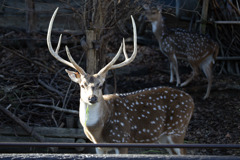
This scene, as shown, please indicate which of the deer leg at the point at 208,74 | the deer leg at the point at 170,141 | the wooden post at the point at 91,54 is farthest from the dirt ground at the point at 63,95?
the wooden post at the point at 91,54

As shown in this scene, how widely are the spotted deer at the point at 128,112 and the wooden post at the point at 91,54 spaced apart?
0.55 m

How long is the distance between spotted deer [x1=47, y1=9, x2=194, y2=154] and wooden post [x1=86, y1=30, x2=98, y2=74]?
549 millimetres

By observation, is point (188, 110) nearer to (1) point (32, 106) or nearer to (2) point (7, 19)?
(1) point (32, 106)

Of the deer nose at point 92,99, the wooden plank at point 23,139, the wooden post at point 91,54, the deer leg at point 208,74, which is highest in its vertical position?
the wooden post at point 91,54

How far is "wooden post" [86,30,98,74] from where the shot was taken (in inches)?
225

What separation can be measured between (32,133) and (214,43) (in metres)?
4.76

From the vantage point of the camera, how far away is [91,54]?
5770 millimetres

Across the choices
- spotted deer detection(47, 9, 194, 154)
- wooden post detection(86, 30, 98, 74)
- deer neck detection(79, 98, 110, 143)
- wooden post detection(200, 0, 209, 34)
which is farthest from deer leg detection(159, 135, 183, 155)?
wooden post detection(200, 0, 209, 34)

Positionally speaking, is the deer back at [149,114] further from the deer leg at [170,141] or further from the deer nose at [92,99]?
the deer nose at [92,99]

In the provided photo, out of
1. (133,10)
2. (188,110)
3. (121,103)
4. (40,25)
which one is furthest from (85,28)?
(40,25)

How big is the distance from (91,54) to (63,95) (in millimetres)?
1432

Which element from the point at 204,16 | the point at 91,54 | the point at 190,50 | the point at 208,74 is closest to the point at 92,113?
the point at 91,54

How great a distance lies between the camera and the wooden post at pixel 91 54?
5.71 meters

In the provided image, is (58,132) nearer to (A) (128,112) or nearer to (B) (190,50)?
(A) (128,112)
